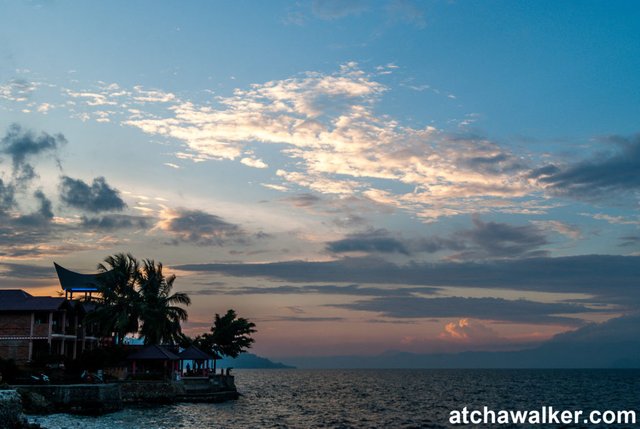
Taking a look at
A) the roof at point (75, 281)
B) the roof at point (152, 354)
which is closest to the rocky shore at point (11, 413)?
the roof at point (152, 354)

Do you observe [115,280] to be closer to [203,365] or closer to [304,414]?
[203,365]

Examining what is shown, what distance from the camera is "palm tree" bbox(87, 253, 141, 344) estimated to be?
235ft

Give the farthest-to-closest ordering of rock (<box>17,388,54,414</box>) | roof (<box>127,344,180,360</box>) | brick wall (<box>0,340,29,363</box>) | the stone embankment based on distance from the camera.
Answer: roof (<box>127,344,180,360</box>) → brick wall (<box>0,340,29,363</box>) → the stone embankment → rock (<box>17,388,54,414</box>)

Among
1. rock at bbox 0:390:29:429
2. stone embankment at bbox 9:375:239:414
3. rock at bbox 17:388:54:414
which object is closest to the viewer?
rock at bbox 0:390:29:429

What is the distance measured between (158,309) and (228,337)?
19.8m

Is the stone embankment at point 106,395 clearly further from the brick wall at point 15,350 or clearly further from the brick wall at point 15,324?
the brick wall at point 15,324

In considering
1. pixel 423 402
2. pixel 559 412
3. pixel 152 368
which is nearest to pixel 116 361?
pixel 152 368

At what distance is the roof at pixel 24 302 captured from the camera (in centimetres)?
6425

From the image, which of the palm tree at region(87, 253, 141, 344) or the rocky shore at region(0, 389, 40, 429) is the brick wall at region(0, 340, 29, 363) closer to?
the palm tree at region(87, 253, 141, 344)

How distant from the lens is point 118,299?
241ft

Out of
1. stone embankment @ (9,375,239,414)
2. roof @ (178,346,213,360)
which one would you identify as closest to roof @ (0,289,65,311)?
stone embankment @ (9,375,239,414)

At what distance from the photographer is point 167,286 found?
7588cm

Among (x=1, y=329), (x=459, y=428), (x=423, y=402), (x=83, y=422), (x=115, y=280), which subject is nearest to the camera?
(x=83, y=422)

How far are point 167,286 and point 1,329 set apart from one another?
60.8ft
